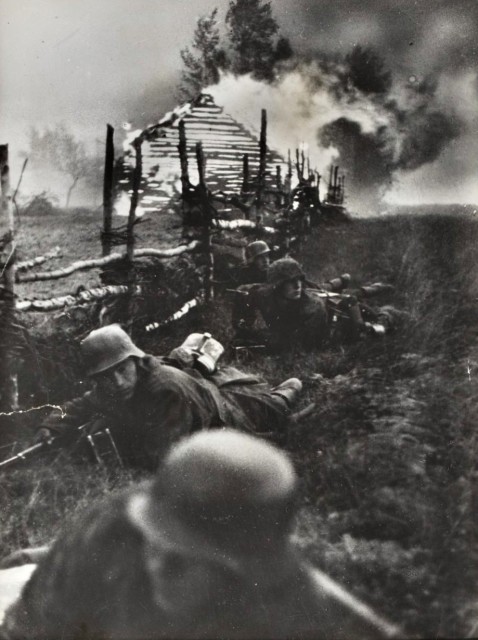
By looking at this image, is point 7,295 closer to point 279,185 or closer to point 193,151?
point 193,151

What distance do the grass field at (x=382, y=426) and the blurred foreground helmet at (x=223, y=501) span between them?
0.46 ft

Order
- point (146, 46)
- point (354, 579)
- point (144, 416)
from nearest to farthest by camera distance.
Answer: point (354, 579) < point (144, 416) < point (146, 46)

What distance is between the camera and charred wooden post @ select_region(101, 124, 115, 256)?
3.50 meters

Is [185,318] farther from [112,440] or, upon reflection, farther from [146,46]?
[146,46]

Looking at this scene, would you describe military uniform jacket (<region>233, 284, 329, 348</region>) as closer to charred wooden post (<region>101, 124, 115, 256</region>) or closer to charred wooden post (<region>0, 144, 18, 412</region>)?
charred wooden post (<region>101, 124, 115, 256</region>)

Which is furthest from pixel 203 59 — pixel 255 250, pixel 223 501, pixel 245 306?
pixel 223 501

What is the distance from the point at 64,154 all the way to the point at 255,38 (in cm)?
136

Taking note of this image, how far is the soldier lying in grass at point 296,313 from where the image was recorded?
3393 mm

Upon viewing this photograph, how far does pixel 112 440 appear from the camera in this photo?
3.31 m

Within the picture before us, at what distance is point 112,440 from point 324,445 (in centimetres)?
122

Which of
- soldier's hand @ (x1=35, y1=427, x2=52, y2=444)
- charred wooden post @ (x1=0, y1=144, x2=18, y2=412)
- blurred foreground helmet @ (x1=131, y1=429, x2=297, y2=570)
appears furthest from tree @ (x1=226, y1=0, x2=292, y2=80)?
soldier's hand @ (x1=35, y1=427, x2=52, y2=444)

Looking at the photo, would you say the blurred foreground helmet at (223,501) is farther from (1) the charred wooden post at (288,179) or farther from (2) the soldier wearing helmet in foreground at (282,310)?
(1) the charred wooden post at (288,179)

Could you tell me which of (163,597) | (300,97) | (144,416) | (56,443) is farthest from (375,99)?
(163,597)

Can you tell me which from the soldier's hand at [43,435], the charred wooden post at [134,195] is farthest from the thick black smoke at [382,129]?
the soldier's hand at [43,435]
